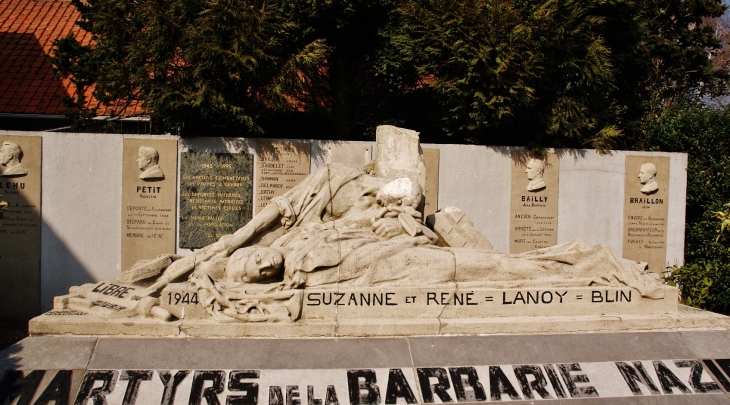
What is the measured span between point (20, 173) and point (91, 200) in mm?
909

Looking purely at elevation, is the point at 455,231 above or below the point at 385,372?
above

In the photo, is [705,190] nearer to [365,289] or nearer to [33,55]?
[365,289]

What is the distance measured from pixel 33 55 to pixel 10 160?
5.85 metres

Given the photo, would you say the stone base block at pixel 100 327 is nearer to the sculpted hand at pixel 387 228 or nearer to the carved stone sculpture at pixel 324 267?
the carved stone sculpture at pixel 324 267

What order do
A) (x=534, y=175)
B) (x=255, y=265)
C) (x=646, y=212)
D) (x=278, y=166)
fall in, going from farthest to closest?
(x=646, y=212)
(x=534, y=175)
(x=278, y=166)
(x=255, y=265)

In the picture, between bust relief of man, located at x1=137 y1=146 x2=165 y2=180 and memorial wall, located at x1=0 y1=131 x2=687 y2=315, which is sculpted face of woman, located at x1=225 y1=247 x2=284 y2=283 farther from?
bust relief of man, located at x1=137 y1=146 x2=165 y2=180

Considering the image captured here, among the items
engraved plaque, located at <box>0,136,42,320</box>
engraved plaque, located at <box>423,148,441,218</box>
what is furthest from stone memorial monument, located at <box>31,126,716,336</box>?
engraved plaque, located at <box>0,136,42,320</box>

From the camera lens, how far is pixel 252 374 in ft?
15.2

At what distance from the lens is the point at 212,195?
8797mm

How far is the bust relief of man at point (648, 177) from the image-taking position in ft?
30.9

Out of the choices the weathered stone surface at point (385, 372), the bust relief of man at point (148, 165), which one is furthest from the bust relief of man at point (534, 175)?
Result: the bust relief of man at point (148, 165)

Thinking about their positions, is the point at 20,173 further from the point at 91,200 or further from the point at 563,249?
the point at 563,249

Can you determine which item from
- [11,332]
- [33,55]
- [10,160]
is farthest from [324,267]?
[33,55]

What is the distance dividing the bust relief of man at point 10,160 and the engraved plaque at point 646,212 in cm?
827
